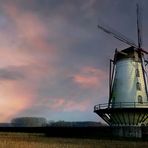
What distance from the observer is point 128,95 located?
44.8 m

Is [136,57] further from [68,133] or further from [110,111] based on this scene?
[68,133]

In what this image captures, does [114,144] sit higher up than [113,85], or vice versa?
[113,85]

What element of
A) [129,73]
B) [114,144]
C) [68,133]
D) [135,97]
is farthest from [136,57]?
[114,144]

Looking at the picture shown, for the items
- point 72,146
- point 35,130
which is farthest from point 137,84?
point 35,130

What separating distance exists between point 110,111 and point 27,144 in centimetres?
2021

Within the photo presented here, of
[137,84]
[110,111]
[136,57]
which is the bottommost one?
[110,111]

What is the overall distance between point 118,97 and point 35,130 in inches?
946

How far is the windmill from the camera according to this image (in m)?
43.5

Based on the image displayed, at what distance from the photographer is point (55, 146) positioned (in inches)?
1018

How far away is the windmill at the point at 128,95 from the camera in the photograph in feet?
143

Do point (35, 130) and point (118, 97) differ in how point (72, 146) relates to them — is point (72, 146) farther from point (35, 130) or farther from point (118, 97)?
point (35, 130)

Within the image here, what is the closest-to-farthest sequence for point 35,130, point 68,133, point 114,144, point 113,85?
point 114,144 → point 113,85 → point 68,133 → point 35,130

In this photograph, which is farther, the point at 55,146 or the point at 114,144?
the point at 114,144

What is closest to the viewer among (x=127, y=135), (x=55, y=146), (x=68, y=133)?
(x=55, y=146)
